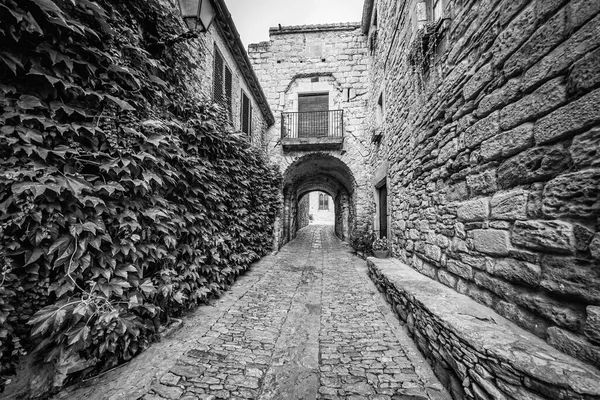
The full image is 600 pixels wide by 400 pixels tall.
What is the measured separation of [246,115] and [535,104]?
6.33 metres

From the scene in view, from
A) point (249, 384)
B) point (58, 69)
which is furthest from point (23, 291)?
point (249, 384)

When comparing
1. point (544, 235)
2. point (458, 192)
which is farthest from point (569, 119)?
point (458, 192)

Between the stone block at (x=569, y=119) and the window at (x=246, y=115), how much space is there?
6049 millimetres

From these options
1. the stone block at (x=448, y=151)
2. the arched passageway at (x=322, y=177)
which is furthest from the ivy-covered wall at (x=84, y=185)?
the arched passageway at (x=322, y=177)

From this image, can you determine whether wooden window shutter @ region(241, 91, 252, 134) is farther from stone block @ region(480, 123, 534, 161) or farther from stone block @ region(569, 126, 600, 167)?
stone block @ region(569, 126, 600, 167)

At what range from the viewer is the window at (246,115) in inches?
251

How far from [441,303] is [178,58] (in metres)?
4.20

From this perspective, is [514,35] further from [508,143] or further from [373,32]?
[373,32]

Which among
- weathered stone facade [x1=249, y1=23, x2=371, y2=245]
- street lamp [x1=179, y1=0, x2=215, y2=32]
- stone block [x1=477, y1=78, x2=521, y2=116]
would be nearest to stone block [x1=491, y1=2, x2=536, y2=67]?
stone block [x1=477, y1=78, x2=521, y2=116]

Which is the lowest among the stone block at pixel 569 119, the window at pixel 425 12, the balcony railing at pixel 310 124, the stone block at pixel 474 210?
the stone block at pixel 474 210

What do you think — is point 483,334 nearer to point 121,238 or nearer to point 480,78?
point 480,78

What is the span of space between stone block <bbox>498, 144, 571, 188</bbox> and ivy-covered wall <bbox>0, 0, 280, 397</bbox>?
3077 millimetres

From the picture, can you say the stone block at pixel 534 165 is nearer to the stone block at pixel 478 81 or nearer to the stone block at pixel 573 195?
the stone block at pixel 573 195

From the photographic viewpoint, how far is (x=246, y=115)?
6.61m
